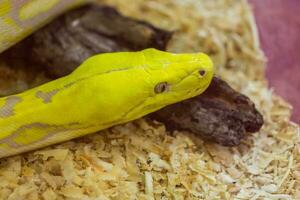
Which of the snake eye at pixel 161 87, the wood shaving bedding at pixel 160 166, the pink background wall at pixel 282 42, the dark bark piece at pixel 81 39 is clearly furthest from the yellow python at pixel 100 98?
the pink background wall at pixel 282 42

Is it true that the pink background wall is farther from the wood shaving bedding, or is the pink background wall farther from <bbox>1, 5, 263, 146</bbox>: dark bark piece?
<bbox>1, 5, 263, 146</bbox>: dark bark piece

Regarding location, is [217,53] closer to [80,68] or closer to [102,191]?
[80,68]

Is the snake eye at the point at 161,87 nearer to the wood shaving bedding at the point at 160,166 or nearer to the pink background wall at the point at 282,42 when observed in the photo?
the wood shaving bedding at the point at 160,166

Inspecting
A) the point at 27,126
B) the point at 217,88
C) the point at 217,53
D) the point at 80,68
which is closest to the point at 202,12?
the point at 217,53

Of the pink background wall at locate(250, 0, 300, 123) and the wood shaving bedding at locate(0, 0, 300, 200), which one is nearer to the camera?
the wood shaving bedding at locate(0, 0, 300, 200)

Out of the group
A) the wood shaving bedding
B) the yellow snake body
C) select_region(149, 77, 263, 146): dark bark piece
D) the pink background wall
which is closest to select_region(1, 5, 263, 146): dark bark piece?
select_region(149, 77, 263, 146): dark bark piece
